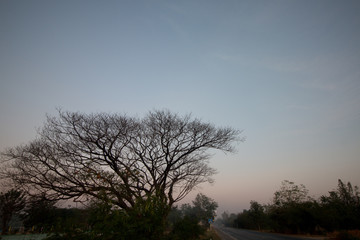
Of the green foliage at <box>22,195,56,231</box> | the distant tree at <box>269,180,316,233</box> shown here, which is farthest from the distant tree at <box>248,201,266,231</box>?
the green foliage at <box>22,195,56,231</box>

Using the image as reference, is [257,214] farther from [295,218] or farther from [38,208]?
[38,208]

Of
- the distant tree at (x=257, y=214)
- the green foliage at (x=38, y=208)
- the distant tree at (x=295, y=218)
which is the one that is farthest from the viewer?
the distant tree at (x=257, y=214)

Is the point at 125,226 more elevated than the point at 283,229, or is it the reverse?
the point at 125,226

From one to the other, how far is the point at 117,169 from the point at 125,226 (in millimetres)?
11708

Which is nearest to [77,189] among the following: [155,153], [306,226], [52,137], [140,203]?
[52,137]

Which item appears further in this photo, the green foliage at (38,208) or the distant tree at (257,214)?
the distant tree at (257,214)

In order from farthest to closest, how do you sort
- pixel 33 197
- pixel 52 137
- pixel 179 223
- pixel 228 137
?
pixel 179 223
pixel 228 137
pixel 52 137
pixel 33 197

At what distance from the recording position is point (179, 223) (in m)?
17.9

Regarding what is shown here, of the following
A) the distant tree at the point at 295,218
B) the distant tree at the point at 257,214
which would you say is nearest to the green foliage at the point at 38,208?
the distant tree at the point at 295,218

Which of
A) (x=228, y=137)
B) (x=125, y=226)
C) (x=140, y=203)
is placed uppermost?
(x=228, y=137)

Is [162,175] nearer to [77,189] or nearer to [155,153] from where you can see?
[155,153]

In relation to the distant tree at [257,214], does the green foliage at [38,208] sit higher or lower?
higher

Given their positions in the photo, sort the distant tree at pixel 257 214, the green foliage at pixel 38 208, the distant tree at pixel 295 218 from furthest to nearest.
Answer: the distant tree at pixel 257 214
the distant tree at pixel 295 218
the green foliage at pixel 38 208

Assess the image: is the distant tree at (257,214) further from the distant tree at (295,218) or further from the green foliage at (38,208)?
the green foliage at (38,208)
